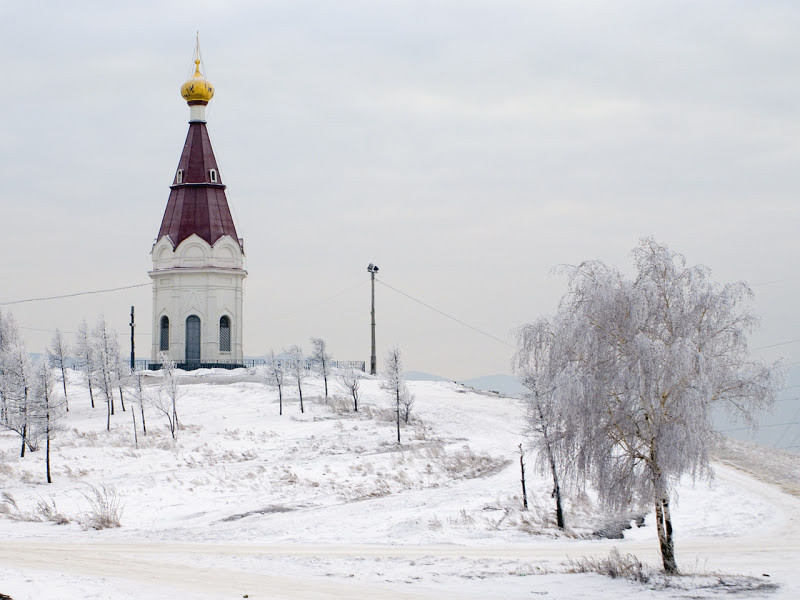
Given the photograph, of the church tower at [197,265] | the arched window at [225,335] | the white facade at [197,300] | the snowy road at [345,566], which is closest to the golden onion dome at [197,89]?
the church tower at [197,265]

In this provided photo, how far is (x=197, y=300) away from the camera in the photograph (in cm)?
6712

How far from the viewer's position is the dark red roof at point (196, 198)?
6794 centimetres

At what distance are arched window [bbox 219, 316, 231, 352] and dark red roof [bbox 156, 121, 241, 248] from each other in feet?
20.0

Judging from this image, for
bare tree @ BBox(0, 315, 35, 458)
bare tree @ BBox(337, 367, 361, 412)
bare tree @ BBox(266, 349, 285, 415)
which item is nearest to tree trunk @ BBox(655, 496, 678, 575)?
bare tree @ BBox(0, 315, 35, 458)

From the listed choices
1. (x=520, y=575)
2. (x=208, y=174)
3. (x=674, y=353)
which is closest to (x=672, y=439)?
(x=674, y=353)

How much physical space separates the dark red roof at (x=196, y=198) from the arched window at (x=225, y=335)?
6.11 m

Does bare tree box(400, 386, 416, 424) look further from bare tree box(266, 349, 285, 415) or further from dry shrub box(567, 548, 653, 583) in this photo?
dry shrub box(567, 548, 653, 583)

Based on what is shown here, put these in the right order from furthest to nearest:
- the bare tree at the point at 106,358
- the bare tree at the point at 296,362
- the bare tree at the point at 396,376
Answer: the bare tree at the point at 296,362 < the bare tree at the point at 106,358 < the bare tree at the point at 396,376

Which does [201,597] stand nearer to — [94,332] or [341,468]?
[341,468]

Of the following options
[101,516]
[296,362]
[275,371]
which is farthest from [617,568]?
[296,362]

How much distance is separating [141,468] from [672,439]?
90.1ft

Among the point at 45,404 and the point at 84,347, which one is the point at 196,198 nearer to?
the point at 84,347

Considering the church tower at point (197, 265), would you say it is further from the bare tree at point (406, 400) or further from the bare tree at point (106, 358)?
the bare tree at point (406, 400)

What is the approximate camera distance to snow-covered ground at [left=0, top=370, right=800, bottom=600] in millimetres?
18016
